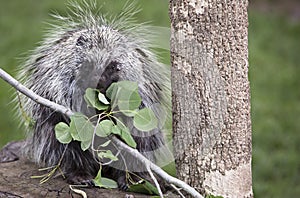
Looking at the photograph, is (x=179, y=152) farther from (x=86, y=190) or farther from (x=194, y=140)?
(x=86, y=190)

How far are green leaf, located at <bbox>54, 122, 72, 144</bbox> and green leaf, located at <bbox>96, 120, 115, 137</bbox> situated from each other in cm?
12

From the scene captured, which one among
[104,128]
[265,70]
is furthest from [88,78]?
[265,70]

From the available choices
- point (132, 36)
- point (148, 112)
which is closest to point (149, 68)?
point (132, 36)

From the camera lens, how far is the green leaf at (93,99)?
2576mm

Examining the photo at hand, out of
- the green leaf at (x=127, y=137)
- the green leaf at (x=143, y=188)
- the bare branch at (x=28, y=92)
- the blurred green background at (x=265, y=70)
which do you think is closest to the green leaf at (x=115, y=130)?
the green leaf at (x=127, y=137)

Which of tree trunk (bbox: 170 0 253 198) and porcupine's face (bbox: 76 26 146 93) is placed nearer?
tree trunk (bbox: 170 0 253 198)

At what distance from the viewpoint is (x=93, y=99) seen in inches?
102

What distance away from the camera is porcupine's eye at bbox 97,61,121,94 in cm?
267

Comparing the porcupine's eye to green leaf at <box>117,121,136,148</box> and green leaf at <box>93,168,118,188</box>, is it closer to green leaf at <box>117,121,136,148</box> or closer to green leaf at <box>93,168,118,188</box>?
green leaf at <box>117,121,136,148</box>

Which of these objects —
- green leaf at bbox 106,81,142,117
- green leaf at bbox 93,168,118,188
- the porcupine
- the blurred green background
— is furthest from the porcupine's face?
the blurred green background

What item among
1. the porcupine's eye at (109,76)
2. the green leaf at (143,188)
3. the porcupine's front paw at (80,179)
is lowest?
the green leaf at (143,188)

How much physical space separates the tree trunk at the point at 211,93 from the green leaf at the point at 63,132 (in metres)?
0.41

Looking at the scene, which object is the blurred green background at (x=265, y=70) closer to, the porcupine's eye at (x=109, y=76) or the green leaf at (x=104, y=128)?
the porcupine's eye at (x=109, y=76)

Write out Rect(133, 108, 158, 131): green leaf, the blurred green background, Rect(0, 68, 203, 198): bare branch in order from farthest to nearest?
1. the blurred green background
2. Rect(133, 108, 158, 131): green leaf
3. Rect(0, 68, 203, 198): bare branch
